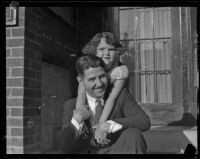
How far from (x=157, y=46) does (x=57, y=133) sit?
139 centimetres

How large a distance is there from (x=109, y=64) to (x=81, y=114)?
1.91 feet

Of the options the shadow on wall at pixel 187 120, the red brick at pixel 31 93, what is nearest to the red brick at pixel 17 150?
the red brick at pixel 31 93

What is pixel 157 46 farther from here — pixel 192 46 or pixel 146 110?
pixel 146 110

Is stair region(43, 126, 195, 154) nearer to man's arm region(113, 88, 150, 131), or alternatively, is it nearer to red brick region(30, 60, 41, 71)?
man's arm region(113, 88, 150, 131)

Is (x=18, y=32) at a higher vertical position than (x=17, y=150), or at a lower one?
higher

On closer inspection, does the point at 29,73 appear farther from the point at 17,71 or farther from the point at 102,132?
the point at 102,132

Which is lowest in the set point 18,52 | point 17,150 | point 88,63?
point 17,150

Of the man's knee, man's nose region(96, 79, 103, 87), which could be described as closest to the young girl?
man's nose region(96, 79, 103, 87)

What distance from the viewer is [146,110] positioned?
2873mm

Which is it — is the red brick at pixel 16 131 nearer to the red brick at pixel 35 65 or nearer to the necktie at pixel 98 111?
the red brick at pixel 35 65

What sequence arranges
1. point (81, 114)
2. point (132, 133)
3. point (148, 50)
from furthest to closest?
point (148, 50), point (81, 114), point (132, 133)

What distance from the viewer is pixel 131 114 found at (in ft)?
9.18

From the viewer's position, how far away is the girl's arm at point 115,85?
110 inches

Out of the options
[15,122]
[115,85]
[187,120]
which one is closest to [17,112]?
[15,122]
